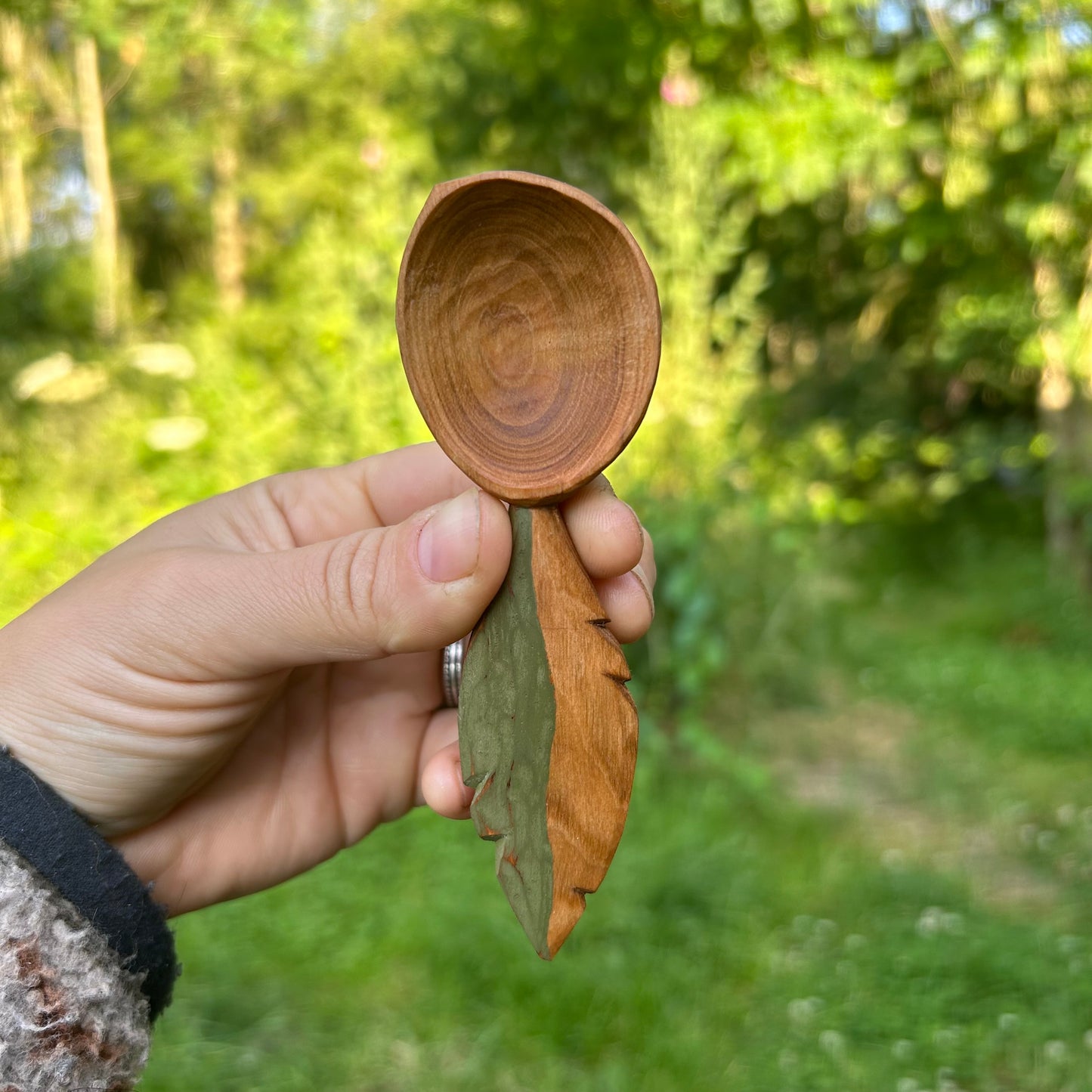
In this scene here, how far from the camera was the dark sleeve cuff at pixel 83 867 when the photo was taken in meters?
0.99

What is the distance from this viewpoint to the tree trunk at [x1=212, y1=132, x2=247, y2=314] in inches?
491

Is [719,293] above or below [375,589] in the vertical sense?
above

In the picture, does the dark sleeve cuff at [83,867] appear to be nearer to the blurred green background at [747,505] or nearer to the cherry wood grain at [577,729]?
the cherry wood grain at [577,729]

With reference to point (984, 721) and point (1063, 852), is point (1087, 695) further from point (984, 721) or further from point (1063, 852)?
point (1063, 852)

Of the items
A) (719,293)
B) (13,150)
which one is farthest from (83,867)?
(13,150)

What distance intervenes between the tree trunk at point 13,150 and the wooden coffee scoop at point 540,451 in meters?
7.93

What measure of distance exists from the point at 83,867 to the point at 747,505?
290cm

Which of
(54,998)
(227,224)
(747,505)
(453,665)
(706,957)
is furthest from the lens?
(227,224)

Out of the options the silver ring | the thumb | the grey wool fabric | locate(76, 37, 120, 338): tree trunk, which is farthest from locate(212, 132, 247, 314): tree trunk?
the grey wool fabric

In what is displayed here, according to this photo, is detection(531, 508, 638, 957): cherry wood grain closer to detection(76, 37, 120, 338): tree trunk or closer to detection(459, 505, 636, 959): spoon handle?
detection(459, 505, 636, 959): spoon handle

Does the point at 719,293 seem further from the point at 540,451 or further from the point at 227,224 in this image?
the point at 227,224

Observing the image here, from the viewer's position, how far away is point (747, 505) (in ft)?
11.9

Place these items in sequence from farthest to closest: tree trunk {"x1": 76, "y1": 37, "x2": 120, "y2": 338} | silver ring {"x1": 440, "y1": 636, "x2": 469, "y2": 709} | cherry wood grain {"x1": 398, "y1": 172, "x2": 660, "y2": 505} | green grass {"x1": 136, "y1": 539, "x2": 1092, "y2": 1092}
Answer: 1. tree trunk {"x1": 76, "y1": 37, "x2": 120, "y2": 338}
2. green grass {"x1": 136, "y1": 539, "x2": 1092, "y2": 1092}
3. silver ring {"x1": 440, "y1": 636, "x2": 469, "y2": 709}
4. cherry wood grain {"x1": 398, "y1": 172, "x2": 660, "y2": 505}

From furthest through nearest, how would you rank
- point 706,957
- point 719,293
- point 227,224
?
point 227,224
point 719,293
point 706,957
